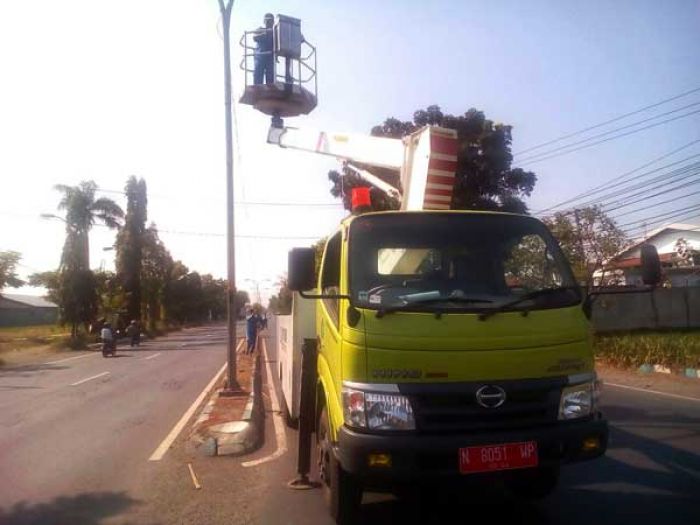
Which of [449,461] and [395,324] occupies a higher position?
[395,324]

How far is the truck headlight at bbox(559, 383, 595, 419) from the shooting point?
14.2 ft

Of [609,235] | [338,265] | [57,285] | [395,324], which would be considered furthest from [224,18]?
[57,285]

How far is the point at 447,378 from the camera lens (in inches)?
164

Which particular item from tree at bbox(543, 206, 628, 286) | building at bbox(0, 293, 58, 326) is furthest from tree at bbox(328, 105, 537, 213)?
building at bbox(0, 293, 58, 326)

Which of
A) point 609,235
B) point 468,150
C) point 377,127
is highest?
point 377,127

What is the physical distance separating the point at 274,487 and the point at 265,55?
8569 millimetres

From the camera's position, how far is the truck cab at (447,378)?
409cm

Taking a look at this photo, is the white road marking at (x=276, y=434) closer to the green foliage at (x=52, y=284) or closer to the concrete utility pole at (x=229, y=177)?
the concrete utility pole at (x=229, y=177)

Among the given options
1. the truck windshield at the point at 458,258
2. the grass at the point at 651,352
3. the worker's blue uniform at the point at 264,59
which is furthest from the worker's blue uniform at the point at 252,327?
the truck windshield at the point at 458,258

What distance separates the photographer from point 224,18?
489 inches

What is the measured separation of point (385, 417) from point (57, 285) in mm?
35538

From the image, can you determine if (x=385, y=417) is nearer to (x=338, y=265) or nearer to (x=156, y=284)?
(x=338, y=265)

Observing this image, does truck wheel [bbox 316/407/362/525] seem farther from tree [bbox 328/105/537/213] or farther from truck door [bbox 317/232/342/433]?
tree [bbox 328/105/537/213]

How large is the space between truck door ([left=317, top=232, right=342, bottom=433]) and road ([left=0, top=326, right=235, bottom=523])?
2.26 metres
